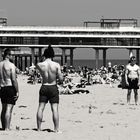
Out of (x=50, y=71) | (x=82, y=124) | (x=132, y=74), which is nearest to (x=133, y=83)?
(x=132, y=74)

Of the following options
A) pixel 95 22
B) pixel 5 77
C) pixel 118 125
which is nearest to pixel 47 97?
pixel 5 77

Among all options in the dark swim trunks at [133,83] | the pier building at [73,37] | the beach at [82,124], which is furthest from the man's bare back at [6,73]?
the pier building at [73,37]

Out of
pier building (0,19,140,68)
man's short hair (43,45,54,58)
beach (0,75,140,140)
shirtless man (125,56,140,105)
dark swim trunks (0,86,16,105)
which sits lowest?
beach (0,75,140,140)

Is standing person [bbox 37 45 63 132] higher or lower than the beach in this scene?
higher

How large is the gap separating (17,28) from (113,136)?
66.6 m

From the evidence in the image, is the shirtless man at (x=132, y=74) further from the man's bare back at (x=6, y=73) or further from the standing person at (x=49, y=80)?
the man's bare back at (x=6, y=73)

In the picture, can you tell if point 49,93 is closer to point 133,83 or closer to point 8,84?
point 8,84

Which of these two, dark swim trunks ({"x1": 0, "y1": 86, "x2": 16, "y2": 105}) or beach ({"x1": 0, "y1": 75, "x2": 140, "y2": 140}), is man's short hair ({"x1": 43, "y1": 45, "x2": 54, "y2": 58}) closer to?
dark swim trunks ({"x1": 0, "y1": 86, "x2": 16, "y2": 105})

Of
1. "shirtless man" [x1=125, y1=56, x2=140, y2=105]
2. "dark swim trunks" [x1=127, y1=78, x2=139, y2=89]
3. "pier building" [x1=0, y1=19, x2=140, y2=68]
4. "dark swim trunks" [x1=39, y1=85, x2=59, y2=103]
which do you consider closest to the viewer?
"dark swim trunks" [x1=39, y1=85, x2=59, y2=103]

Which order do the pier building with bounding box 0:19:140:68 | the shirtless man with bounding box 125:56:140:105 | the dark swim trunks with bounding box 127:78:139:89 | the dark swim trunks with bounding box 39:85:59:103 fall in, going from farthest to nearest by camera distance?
the pier building with bounding box 0:19:140:68 < the dark swim trunks with bounding box 127:78:139:89 < the shirtless man with bounding box 125:56:140:105 < the dark swim trunks with bounding box 39:85:59:103

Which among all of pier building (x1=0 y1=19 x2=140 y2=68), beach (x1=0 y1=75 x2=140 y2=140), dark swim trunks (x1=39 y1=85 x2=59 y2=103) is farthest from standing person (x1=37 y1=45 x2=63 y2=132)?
pier building (x1=0 y1=19 x2=140 y2=68)

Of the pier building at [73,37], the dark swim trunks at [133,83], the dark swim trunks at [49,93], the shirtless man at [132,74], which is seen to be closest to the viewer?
the dark swim trunks at [49,93]

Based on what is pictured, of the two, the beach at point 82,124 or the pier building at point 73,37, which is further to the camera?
the pier building at point 73,37

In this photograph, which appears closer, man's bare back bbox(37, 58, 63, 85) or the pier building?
man's bare back bbox(37, 58, 63, 85)
